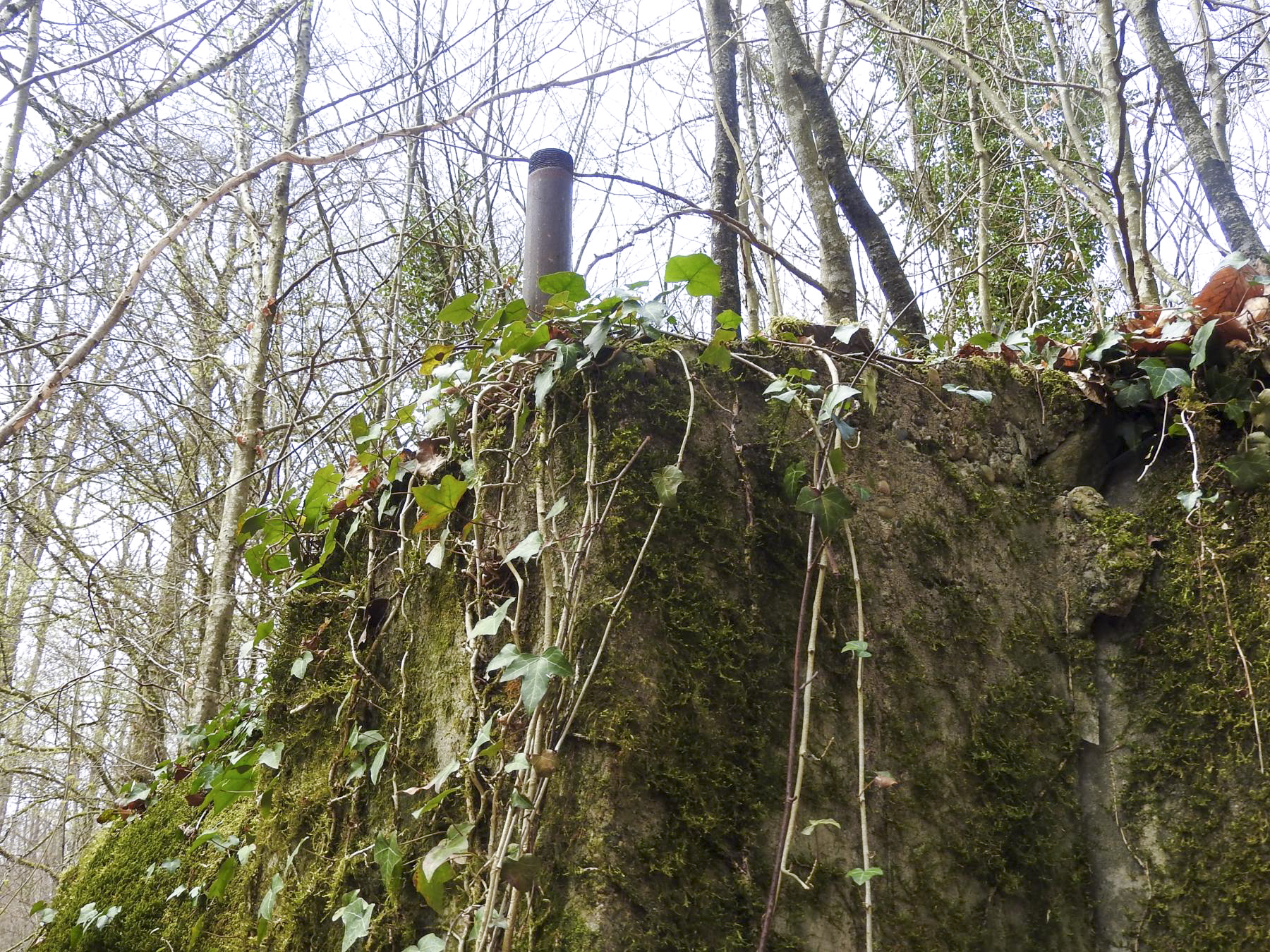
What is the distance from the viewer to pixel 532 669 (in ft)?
4.72

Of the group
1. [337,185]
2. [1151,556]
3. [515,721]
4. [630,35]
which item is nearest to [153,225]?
[337,185]

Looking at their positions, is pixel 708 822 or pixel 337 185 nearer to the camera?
pixel 708 822

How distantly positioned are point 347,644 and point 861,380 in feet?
5.02

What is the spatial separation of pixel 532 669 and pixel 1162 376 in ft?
6.05

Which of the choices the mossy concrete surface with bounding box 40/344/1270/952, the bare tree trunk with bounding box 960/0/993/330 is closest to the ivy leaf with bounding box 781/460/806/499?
the mossy concrete surface with bounding box 40/344/1270/952

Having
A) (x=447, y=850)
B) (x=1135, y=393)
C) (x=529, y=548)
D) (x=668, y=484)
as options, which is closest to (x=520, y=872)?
(x=447, y=850)

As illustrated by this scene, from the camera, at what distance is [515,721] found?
5.04ft

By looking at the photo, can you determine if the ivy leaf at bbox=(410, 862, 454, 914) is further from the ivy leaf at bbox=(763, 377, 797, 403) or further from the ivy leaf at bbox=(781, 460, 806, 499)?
the ivy leaf at bbox=(763, 377, 797, 403)

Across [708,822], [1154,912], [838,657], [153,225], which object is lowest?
[1154,912]

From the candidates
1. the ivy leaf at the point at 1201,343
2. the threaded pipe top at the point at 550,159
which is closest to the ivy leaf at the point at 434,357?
the threaded pipe top at the point at 550,159

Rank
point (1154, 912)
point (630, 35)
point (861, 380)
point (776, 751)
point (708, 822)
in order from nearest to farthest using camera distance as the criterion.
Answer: point (708, 822)
point (776, 751)
point (1154, 912)
point (861, 380)
point (630, 35)

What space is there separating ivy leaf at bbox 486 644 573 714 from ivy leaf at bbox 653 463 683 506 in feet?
1.22

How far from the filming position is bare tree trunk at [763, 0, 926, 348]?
311 centimetres

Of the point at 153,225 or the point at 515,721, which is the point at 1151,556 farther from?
the point at 153,225
